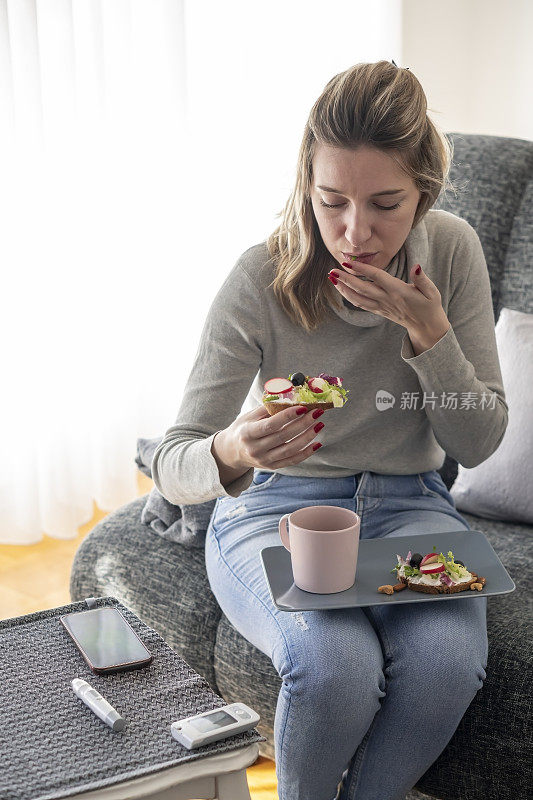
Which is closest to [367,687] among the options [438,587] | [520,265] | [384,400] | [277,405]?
[438,587]

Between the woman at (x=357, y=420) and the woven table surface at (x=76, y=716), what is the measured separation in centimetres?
17

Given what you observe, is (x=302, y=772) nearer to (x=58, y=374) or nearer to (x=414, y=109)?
(x=414, y=109)

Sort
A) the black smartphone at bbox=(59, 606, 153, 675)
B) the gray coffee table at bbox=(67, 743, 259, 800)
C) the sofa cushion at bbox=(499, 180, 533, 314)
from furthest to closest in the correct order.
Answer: the sofa cushion at bbox=(499, 180, 533, 314)
the black smartphone at bbox=(59, 606, 153, 675)
the gray coffee table at bbox=(67, 743, 259, 800)

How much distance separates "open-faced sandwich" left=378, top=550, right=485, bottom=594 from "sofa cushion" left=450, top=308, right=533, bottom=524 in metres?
0.50

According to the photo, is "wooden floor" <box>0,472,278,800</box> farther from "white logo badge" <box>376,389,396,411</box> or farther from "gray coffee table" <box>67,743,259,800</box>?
"gray coffee table" <box>67,743,259,800</box>

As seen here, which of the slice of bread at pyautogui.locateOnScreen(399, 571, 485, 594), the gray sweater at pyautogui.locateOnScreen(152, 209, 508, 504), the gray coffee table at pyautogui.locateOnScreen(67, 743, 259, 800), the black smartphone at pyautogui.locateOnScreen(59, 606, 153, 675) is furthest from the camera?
the gray sweater at pyautogui.locateOnScreen(152, 209, 508, 504)

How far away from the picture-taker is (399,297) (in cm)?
133

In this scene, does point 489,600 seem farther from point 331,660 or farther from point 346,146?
point 346,146

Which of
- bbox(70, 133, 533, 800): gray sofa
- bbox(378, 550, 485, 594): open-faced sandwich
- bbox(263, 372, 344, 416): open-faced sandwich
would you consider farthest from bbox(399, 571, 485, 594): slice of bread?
bbox(263, 372, 344, 416): open-faced sandwich

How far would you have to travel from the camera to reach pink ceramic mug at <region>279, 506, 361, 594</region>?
120 cm

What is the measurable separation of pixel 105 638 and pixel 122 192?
1.82 meters

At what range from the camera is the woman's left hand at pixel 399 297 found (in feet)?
4.37

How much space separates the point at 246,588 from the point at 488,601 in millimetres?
418

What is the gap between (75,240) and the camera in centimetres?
261
